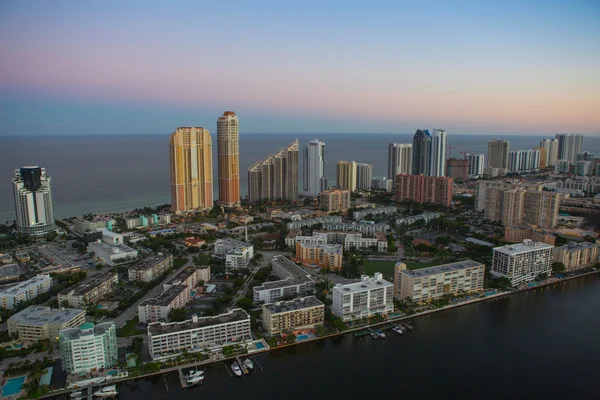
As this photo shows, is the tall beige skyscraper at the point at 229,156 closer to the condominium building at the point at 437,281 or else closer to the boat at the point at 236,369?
the condominium building at the point at 437,281

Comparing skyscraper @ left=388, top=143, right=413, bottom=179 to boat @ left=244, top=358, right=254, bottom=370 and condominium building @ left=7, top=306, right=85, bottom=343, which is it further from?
condominium building @ left=7, top=306, right=85, bottom=343

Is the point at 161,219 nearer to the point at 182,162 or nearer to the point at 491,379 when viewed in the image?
the point at 182,162

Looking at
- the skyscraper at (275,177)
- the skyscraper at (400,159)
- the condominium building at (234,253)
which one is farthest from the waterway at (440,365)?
the skyscraper at (400,159)

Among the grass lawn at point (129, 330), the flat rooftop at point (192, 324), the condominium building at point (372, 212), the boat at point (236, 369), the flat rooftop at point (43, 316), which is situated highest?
the flat rooftop at point (192, 324)

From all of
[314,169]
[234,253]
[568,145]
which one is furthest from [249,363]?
[568,145]

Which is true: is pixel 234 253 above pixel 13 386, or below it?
above

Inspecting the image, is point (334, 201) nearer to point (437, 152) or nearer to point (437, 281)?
point (437, 152)

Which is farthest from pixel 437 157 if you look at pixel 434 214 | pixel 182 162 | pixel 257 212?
pixel 182 162
